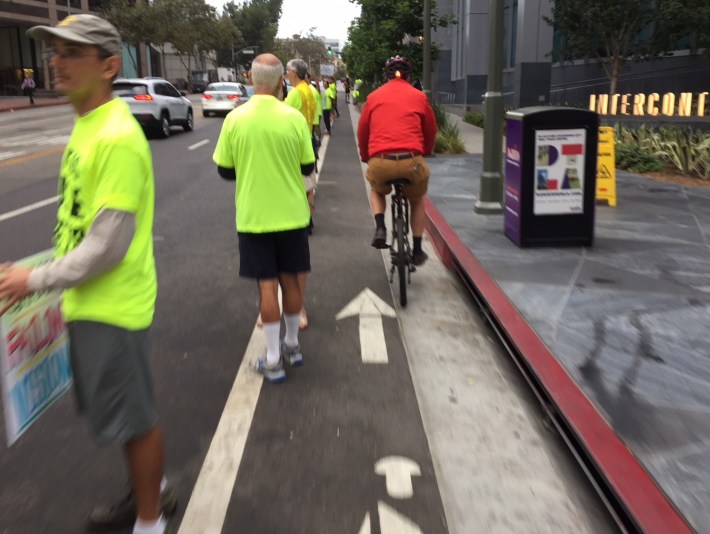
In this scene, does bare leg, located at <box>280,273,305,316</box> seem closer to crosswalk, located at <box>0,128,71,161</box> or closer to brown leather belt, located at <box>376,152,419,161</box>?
brown leather belt, located at <box>376,152,419,161</box>

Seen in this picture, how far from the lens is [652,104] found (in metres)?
17.5

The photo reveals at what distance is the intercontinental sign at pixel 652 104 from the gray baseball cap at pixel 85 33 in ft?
51.4

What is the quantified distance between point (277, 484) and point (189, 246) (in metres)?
5.42

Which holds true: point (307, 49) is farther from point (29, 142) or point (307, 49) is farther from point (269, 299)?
point (269, 299)

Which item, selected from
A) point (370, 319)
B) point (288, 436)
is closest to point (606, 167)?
point (370, 319)

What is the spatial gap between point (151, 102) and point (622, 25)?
1267 centimetres

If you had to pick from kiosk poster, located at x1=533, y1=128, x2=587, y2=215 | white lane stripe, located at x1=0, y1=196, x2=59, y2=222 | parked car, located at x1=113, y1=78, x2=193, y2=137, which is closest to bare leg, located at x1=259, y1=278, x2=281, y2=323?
kiosk poster, located at x1=533, y1=128, x2=587, y2=215

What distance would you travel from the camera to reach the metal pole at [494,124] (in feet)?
30.2

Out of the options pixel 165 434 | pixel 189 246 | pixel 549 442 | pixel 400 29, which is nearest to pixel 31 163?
pixel 189 246

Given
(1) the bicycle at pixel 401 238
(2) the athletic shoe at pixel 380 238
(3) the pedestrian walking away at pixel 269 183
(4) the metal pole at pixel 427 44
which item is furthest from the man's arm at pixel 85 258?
(4) the metal pole at pixel 427 44

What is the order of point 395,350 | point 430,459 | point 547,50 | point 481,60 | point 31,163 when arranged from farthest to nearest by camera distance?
point 481,60 < point 547,50 < point 31,163 < point 395,350 < point 430,459

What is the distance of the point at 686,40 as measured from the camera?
58.9ft

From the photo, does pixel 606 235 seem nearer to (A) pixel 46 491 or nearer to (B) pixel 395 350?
(B) pixel 395 350

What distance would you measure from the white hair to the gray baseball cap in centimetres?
189
